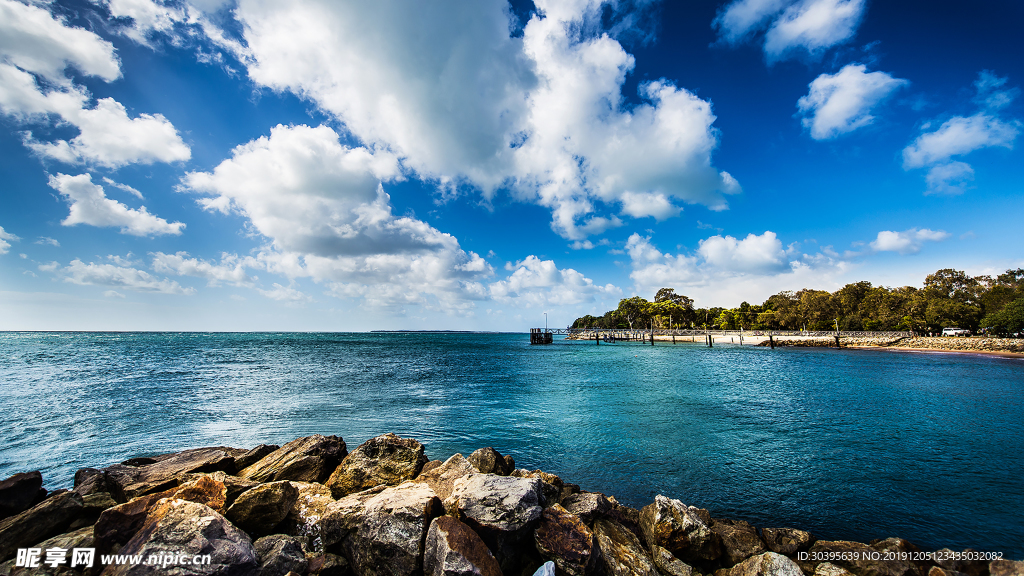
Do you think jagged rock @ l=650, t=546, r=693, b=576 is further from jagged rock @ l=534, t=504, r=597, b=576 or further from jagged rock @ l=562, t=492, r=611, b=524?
jagged rock @ l=534, t=504, r=597, b=576

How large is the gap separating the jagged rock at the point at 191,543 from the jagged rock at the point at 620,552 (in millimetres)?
4728

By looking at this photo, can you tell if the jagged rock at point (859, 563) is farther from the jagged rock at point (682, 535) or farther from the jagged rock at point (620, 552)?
the jagged rock at point (620, 552)

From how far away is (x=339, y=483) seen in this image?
7676 mm

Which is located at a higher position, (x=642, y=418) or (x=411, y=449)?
(x=411, y=449)

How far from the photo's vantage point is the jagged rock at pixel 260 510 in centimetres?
566

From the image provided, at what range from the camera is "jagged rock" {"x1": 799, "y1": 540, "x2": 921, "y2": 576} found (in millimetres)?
5676

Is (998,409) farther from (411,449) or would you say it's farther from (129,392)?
(129,392)

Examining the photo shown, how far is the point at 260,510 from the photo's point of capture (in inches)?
226

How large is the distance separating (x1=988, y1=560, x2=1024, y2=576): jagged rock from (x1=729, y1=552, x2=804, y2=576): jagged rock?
9.11ft

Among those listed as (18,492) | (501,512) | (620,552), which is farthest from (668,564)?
(18,492)

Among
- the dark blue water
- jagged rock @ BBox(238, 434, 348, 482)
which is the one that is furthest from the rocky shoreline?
the dark blue water

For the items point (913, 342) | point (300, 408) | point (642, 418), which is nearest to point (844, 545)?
point (642, 418)

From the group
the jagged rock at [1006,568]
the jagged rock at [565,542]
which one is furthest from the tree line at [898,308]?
the jagged rock at [565,542]

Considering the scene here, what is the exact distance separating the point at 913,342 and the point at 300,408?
99113 mm
